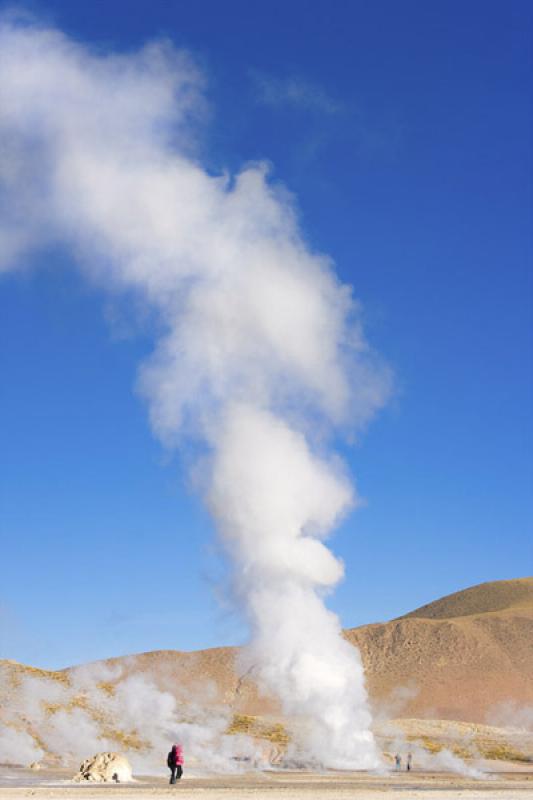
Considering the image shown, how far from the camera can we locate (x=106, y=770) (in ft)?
173

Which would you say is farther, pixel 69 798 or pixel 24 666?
pixel 24 666

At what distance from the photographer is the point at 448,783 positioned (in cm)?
5406

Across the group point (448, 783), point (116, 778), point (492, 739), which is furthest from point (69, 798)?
point (492, 739)

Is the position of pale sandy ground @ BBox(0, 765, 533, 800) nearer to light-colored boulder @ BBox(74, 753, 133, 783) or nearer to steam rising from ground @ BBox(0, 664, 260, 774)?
light-colored boulder @ BBox(74, 753, 133, 783)

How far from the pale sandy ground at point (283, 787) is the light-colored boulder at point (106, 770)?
4.30 ft

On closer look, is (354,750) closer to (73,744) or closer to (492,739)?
(73,744)

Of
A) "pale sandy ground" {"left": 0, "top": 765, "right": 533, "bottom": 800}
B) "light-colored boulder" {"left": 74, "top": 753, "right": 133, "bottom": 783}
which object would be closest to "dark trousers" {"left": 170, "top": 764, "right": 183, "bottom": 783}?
"pale sandy ground" {"left": 0, "top": 765, "right": 533, "bottom": 800}

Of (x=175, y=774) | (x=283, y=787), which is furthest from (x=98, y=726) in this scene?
(x=283, y=787)

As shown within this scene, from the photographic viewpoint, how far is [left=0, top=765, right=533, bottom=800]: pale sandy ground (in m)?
42.2

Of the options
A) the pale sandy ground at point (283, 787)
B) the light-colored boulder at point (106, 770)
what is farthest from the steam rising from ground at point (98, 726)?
the light-colored boulder at point (106, 770)

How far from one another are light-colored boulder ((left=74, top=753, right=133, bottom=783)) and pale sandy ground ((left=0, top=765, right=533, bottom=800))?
1.31 metres

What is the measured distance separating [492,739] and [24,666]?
5726 cm

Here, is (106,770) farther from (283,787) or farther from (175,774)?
(283,787)

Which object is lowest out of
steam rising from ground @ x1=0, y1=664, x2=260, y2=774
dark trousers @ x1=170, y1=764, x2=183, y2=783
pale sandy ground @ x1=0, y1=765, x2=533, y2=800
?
pale sandy ground @ x1=0, y1=765, x2=533, y2=800
